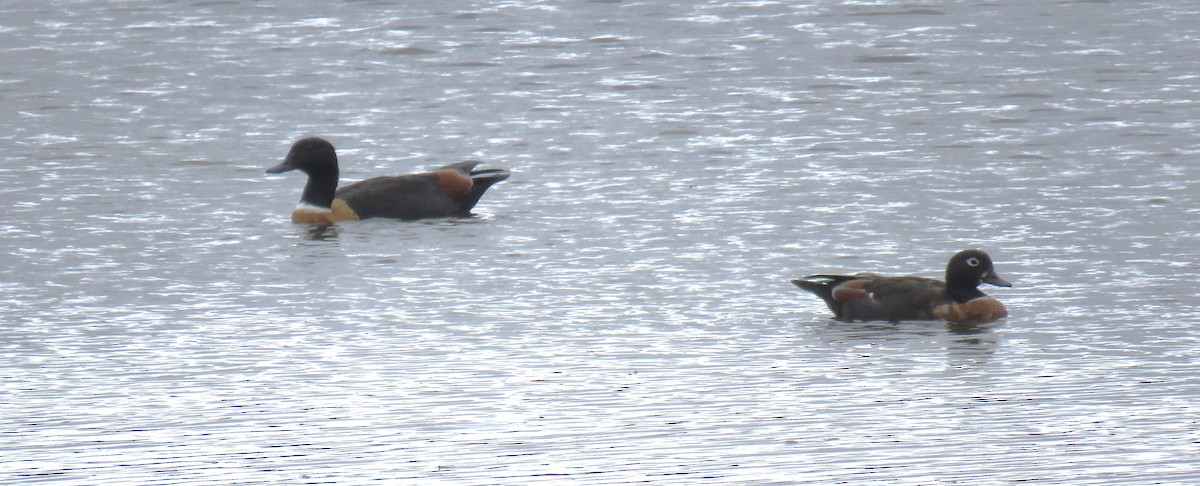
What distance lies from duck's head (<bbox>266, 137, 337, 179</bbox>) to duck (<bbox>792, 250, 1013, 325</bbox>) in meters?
5.99

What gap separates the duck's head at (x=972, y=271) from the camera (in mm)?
12086

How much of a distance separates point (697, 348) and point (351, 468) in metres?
2.84

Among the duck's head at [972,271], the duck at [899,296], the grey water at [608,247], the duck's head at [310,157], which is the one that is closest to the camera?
the grey water at [608,247]

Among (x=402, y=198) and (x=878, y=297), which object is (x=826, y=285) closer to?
(x=878, y=297)

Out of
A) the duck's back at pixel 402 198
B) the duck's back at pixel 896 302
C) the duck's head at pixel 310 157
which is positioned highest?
the duck's back at pixel 896 302

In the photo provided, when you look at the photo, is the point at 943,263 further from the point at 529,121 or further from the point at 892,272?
the point at 529,121

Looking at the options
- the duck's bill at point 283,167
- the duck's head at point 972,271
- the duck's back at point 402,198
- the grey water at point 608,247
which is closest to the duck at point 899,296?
the duck's head at point 972,271

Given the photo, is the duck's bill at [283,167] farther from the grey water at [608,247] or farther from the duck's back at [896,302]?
the duck's back at [896,302]

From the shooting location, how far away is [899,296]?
12.0 metres

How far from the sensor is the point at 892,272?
13422 mm

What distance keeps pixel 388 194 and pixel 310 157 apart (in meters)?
1.02

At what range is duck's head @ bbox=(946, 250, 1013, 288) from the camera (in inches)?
476

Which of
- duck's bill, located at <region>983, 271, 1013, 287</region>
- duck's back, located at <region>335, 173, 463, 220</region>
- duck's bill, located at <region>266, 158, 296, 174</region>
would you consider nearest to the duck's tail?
duck's bill, located at <region>983, 271, 1013, 287</region>


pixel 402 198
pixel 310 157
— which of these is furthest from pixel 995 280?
pixel 310 157
